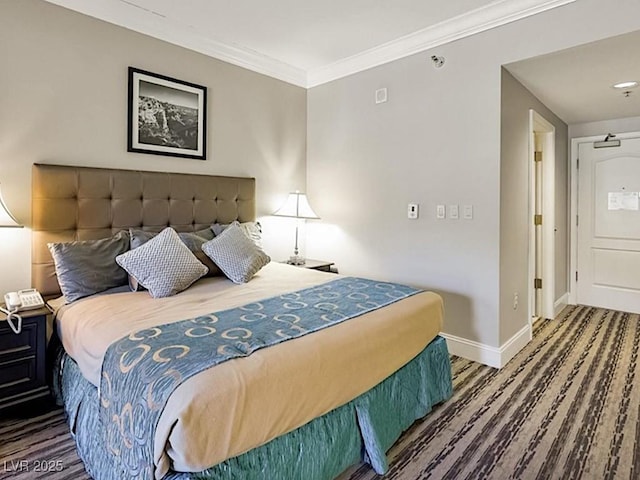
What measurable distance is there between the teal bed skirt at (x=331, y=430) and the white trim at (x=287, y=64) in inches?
92.4

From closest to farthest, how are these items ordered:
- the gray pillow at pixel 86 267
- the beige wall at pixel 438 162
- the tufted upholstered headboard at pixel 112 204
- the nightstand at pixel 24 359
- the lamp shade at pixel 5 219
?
the nightstand at pixel 24 359 → the lamp shade at pixel 5 219 → the gray pillow at pixel 86 267 → the tufted upholstered headboard at pixel 112 204 → the beige wall at pixel 438 162

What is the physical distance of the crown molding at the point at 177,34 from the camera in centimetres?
276

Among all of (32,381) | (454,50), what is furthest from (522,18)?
(32,381)

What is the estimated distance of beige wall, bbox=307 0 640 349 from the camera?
9.23ft

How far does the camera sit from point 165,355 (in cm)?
143

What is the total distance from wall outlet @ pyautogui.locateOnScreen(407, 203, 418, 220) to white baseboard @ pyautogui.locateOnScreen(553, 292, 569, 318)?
2282 mm

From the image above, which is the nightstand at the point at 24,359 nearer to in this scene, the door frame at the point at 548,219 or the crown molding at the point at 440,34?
the crown molding at the point at 440,34

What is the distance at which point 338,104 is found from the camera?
159 inches

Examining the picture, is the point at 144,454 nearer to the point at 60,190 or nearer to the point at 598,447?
the point at 60,190

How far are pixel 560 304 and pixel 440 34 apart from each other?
347cm

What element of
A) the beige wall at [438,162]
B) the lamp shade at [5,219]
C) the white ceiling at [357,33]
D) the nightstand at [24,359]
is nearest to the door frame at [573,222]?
the white ceiling at [357,33]

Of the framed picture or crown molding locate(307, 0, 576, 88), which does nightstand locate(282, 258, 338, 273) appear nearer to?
the framed picture

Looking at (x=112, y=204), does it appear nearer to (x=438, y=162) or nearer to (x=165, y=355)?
(x=165, y=355)

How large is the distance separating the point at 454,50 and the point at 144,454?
3340mm
